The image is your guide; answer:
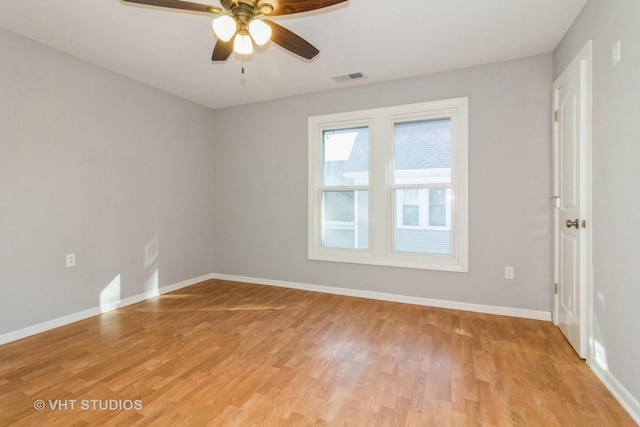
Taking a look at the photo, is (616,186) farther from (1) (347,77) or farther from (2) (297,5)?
(1) (347,77)

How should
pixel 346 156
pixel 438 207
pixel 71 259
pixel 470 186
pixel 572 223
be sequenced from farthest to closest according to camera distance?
pixel 346 156
pixel 438 207
pixel 470 186
pixel 71 259
pixel 572 223

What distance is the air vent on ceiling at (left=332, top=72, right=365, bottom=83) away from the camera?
3533 mm

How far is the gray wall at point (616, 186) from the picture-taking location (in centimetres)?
170

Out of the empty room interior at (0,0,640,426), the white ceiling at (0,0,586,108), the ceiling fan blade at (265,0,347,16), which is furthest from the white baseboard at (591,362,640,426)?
the ceiling fan blade at (265,0,347,16)

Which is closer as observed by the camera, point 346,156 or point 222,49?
point 222,49

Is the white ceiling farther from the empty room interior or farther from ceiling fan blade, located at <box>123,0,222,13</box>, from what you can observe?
ceiling fan blade, located at <box>123,0,222,13</box>

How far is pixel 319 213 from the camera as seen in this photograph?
13.7 feet

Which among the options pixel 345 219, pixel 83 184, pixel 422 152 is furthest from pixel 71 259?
pixel 422 152

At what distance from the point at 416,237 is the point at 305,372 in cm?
210

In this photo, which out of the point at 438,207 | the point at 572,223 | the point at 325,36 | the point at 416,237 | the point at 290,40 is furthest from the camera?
the point at 416,237

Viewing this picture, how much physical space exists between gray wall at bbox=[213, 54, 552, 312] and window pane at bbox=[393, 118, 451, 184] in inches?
10.6

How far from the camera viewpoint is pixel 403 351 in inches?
96.9

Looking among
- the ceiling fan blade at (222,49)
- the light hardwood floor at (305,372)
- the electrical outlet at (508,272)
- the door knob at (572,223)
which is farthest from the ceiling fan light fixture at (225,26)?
the electrical outlet at (508,272)

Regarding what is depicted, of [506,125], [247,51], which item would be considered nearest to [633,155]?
[506,125]
